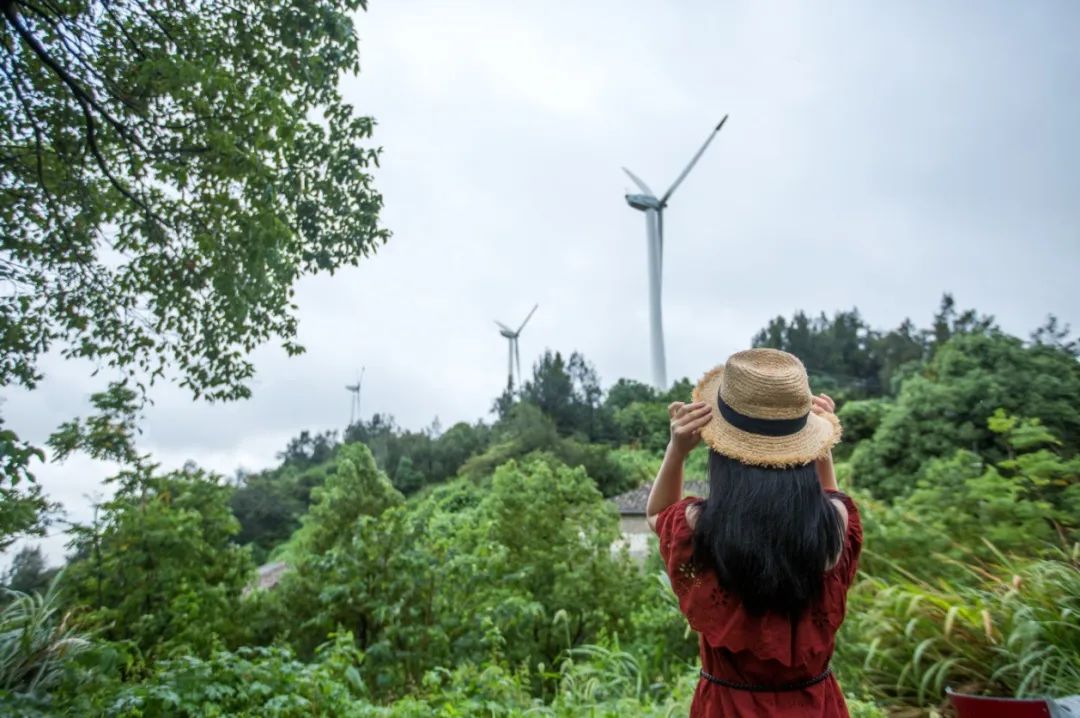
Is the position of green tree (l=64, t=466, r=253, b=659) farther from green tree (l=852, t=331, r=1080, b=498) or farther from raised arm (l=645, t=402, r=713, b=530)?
green tree (l=852, t=331, r=1080, b=498)

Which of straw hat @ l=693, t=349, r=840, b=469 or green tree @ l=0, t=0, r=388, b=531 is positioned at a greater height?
green tree @ l=0, t=0, r=388, b=531

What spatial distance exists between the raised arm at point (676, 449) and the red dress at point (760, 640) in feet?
0.41

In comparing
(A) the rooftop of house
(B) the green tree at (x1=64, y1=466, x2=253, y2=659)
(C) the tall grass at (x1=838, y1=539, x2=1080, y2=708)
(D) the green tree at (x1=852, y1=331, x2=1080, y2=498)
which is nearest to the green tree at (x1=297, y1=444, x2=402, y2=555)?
(B) the green tree at (x1=64, y1=466, x2=253, y2=659)

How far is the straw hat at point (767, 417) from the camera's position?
1668 mm

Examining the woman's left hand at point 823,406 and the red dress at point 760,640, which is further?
the woman's left hand at point 823,406

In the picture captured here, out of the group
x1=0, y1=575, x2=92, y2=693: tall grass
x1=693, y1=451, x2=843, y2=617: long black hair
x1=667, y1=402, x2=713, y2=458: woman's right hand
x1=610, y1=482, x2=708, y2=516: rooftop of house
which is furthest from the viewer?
x1=610, y1=482, x2=708, y2=516: rooftop of house

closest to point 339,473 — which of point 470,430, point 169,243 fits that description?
point 169,243

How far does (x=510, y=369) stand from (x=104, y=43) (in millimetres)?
43985

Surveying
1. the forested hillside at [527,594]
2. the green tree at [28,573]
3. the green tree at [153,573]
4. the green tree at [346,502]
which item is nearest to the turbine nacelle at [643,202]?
the forested hillside at [527,594]

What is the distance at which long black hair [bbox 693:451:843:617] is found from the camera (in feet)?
5.16

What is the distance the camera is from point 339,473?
6871 mm

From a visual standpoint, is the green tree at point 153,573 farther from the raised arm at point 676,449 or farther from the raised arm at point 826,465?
the raised arm at point 826,465

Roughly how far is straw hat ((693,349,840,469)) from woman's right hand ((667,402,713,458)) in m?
0.02

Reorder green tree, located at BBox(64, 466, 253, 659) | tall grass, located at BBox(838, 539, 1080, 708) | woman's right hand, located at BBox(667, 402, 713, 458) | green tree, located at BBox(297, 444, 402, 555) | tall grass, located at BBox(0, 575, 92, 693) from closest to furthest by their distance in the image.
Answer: woman's right hand, located at BBox(667, 402, 713, 458)
tall grass, located at BBox(0, 575, 92, 693)
tall grass, located at BBox(838, 539, 1080, 708)
green tree, located at BBox(64, 466, 253, 659)
green tree, located at BBox(297, 444, 402, 555)
